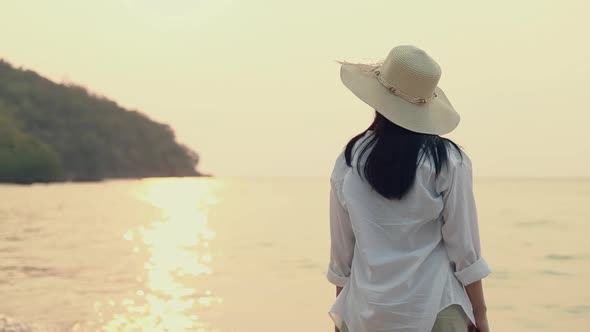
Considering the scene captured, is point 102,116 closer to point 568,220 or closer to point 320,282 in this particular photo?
point 568,220

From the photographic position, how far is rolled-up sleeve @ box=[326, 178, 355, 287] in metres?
2.41

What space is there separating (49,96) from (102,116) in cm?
536

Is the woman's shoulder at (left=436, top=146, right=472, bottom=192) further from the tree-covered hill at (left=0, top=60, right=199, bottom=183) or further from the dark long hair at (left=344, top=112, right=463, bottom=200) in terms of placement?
the tree-covered hill at (left=0, top=60, right=199, bottom=183)

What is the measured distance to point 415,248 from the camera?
225 centimetres

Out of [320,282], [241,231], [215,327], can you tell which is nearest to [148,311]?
[215,327]

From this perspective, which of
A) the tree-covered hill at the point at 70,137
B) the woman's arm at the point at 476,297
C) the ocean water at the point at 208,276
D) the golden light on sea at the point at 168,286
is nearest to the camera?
the woman's arm at the point at 476,297

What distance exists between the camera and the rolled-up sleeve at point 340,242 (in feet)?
7.90

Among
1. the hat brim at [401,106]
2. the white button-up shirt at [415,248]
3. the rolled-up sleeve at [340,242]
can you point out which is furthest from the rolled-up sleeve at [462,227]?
the rolled-up sleeve at [340,242]

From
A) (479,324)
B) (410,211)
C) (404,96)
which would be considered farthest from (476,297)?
(404,96)

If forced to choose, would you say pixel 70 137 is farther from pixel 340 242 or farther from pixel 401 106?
pixel 401 106

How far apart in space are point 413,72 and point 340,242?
19.5 inches

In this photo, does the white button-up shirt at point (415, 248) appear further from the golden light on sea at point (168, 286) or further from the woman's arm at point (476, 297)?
the golden light on sea at point (168, 286)

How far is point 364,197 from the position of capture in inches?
89.9

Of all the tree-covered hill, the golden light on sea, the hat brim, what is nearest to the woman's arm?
the hat brim
